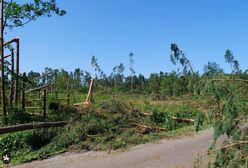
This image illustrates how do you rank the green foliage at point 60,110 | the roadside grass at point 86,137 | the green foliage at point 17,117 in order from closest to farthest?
1. the roadside grass at point 86,137
2. the green foliage at point 17,117
3. the green foliage at point 60,110

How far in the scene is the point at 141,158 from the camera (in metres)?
9.70

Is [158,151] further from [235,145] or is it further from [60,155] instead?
[235,145]

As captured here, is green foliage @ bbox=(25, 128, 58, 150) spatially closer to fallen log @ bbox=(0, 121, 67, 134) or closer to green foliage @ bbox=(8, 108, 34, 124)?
fallen log @ bbox=(0, 121, 67, 134)

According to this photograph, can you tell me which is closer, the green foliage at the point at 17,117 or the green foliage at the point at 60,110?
the green foliage at the point at 17,117

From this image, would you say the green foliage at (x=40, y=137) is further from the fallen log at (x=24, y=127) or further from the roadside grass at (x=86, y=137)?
the fallen log at (x=24, y=127)

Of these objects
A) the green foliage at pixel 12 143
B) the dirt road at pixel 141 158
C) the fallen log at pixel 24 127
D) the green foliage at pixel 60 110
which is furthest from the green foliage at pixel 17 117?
the dirt road at pixel 141 158

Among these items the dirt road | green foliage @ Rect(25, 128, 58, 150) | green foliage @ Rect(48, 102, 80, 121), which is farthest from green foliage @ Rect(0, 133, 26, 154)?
green foliage @ Rect(48, 102, 80, 121)

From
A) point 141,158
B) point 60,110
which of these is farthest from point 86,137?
point 60,110

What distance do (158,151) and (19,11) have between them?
1114 centimetres

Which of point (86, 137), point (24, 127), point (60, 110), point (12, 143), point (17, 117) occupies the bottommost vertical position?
point (12, 143)

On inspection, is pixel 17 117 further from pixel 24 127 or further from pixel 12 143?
pixel 12 143

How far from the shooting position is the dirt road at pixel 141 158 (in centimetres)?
918

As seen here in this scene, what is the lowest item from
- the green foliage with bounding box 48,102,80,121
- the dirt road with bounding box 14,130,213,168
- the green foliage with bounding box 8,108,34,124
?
the dirt road with bounding box 14,130,213,168

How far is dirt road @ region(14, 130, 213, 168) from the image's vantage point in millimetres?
9180
